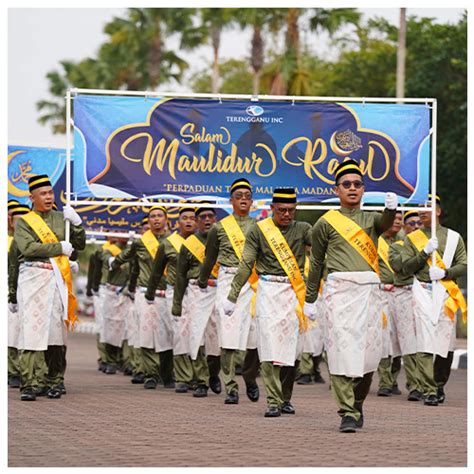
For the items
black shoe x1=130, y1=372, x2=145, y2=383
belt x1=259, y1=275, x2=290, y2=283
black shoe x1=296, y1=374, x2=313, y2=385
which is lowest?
black shoe x1=296, y1=374, x2=313, y2=385

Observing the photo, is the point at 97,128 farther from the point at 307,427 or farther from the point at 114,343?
the point at 114,343

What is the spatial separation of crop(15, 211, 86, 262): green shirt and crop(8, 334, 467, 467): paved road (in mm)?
1528

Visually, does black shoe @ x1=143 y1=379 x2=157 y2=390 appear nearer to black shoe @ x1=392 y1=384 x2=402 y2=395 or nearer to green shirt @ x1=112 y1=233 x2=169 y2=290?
green shirt @ x1=112 y1=233 x2=169 y2=290

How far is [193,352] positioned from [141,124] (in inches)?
109

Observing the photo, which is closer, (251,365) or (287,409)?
(287,409)

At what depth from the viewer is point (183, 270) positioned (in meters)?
16.5

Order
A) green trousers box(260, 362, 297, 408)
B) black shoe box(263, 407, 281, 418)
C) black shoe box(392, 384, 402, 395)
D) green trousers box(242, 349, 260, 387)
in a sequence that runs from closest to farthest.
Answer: black shoe box(263, 407, 281, 418) < green trousers box(260, 362, 297, 408) < green trousers box(242, 349, 260, 387) < black shoe box(392, 384, 402, 395)

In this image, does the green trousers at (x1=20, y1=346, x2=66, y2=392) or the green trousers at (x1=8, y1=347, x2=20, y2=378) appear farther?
the green trousers at (x1=8, y1=347, x2=20, y2=378)

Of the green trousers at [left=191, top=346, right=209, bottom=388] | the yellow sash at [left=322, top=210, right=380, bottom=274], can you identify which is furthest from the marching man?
the yellow sash at [left=322, top=210, right=380, bottom=274]

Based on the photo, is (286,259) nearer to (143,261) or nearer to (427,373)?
(427,373)

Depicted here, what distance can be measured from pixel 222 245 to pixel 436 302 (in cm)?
237

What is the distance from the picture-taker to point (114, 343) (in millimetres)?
22000

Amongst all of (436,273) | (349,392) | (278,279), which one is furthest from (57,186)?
(349,392)

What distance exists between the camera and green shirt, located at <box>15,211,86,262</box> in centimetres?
1462
